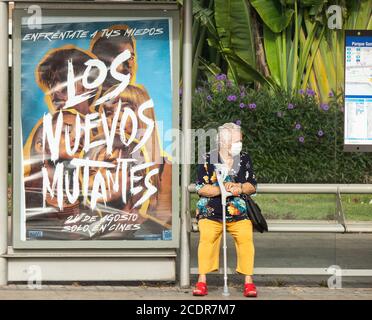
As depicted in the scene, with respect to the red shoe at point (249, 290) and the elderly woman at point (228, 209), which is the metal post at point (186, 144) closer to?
the elderly woman at point (228, 209)

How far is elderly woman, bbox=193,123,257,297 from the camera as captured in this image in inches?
327

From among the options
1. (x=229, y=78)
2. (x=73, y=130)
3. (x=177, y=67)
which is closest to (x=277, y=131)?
(x=229, y=78)

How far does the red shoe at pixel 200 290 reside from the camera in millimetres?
8312

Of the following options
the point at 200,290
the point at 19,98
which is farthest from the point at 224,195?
the point at 19,98

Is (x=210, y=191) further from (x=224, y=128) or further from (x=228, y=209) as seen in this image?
(x=224, y=128)

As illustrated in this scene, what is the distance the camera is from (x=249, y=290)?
834cm

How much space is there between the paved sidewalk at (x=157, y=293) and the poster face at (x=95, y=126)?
0.46 m

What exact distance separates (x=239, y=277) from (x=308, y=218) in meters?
0.98

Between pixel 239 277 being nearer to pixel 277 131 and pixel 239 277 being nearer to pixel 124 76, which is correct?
pixel 277 131

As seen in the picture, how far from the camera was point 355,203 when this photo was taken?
892 centimetres

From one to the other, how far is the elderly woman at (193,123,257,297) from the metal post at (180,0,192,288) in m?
0.26

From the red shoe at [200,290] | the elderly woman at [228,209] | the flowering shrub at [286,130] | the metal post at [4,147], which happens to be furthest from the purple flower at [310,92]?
the metal post at [4,147]

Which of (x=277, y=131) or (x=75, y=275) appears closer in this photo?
(x=75, y=275)
